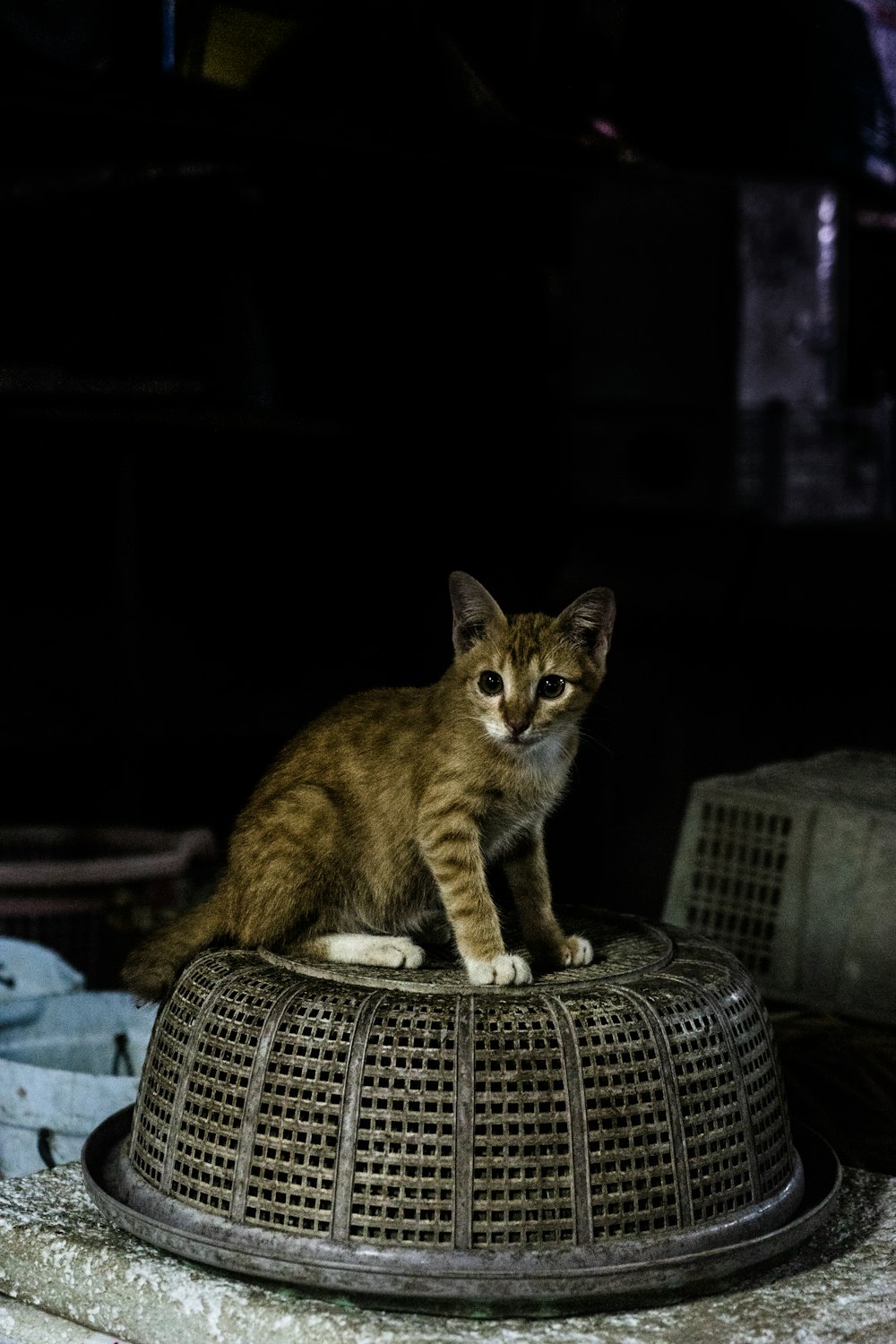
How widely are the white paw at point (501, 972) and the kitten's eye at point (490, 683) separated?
396 millimetres

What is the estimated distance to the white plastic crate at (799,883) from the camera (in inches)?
117

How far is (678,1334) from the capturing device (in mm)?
1856

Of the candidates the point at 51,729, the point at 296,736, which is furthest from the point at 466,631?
the point at 51,729

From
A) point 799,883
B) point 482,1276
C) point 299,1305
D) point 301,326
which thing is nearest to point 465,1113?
point 482,1276

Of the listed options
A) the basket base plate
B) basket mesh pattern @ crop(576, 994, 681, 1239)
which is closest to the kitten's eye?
basket mesh pattern @ crop(576, 994, 681, 1239)

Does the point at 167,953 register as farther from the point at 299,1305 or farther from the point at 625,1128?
the point at 625,1128

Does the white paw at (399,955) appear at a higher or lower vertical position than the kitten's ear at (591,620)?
Answer: lower

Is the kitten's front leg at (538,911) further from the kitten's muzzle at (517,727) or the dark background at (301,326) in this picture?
the dark background at (301,326)

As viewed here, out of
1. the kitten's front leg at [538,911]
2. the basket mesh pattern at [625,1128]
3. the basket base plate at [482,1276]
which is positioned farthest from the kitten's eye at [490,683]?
the basket base plate at [482,1276]

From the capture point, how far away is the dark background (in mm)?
2811

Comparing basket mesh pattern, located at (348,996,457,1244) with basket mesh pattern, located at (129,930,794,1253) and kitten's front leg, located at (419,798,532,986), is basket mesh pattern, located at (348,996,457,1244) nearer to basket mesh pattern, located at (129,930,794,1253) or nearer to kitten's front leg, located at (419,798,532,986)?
basket mesh pattern, located at (129,930,794,1253)

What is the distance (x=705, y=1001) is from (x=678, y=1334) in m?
0.43

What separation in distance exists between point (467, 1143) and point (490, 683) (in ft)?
2.27

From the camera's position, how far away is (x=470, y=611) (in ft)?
7.53
